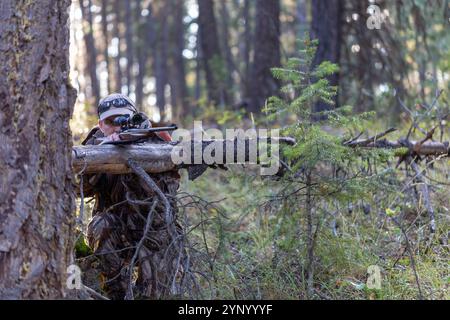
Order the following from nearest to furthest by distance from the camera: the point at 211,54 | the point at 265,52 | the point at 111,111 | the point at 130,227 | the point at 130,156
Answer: the point at 130,156 < the point at 130,227 < the point at 111,111 < the point at 265,52 < the point at 211,54

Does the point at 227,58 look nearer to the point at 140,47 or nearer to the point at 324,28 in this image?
the point at 324,28

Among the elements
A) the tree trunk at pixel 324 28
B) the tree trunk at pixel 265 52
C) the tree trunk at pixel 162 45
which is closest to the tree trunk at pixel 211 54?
the tree trunk at pixel 265 52

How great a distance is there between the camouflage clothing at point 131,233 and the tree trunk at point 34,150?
0.97m

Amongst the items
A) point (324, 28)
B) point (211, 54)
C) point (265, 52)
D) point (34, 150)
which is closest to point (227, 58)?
point (211, 54)

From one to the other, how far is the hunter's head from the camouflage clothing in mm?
147

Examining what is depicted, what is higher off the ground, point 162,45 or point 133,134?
point 162,45

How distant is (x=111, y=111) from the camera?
5.64 m

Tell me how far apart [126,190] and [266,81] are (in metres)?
8.80

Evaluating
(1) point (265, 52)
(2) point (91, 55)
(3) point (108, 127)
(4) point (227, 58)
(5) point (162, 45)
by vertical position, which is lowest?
(3) point (108, 127)

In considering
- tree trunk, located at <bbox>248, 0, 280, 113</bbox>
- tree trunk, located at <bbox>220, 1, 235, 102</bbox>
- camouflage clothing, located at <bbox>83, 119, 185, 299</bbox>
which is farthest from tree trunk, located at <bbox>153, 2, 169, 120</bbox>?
camouflage clothing, located at <bbox>83, 119, 185, 299</bbox>

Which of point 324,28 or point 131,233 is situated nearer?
point 131,233

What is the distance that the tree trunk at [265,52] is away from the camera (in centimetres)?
1359

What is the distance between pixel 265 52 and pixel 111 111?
843 centimetres
